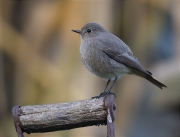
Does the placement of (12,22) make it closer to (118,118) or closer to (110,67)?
(118,118)

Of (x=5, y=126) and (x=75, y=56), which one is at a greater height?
(x=75, y=56)

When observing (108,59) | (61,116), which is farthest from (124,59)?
(61,116)

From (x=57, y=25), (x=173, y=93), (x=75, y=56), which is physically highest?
(x=57, y=25)

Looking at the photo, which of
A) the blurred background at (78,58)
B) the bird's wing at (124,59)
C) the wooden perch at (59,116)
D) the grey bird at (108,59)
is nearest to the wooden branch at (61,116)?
the wooden perch at (59,116)

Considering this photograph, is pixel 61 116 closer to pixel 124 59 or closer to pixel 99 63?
pixel 99 63

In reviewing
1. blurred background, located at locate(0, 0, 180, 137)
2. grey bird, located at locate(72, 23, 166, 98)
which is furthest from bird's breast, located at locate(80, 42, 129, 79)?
blurred background, located at locate(0, 0, 180, 137)

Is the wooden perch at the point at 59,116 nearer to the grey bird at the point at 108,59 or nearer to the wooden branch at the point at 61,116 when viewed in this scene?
the wooden branch at the point at 61,116

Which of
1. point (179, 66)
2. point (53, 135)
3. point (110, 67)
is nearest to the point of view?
point (110, 67)

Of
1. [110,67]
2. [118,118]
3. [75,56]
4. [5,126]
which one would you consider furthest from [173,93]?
[110,67]

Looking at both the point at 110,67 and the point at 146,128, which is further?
the point at 146,128
